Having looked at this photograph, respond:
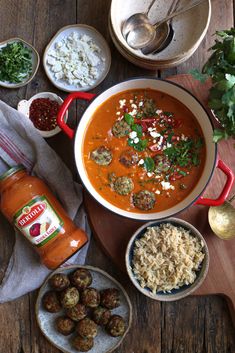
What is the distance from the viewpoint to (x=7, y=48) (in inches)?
97.2

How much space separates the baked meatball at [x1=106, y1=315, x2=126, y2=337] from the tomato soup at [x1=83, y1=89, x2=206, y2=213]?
0.51 m

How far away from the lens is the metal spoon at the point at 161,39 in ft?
8.11

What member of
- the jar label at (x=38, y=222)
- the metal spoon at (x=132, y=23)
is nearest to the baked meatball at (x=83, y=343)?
the jar label at (x=38, y=222)

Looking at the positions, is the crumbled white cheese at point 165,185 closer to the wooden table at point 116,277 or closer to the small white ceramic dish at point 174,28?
the wooden table at point 116,277

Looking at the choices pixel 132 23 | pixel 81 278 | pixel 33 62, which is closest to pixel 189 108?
pixel 132 23

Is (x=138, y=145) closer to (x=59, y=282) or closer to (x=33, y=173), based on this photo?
(x=33, y=173)

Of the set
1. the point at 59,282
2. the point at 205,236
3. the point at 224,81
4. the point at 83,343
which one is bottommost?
the point at 83,343

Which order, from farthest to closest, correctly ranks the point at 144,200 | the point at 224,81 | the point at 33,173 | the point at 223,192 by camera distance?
the point at 33,173
the point at 144,200
the point at 223,192
the point at 224,81

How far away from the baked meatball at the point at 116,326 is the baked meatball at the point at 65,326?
162 mm

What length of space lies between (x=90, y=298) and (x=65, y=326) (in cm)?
17

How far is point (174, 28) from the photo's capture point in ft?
8.22

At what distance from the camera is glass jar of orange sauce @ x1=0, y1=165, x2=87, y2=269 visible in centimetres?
223

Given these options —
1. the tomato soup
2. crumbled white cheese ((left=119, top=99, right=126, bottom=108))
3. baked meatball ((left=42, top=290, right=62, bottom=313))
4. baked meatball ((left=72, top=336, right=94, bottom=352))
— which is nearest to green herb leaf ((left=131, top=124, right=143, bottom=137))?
the tomato soup

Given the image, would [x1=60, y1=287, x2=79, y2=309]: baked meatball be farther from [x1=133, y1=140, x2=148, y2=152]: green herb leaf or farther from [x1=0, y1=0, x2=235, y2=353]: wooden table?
[x1=133, y1=140, x2=148, y2=152]: green herb leaf
